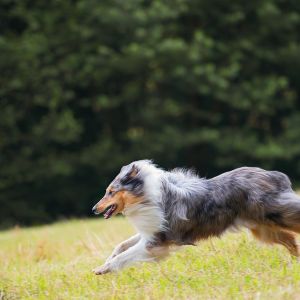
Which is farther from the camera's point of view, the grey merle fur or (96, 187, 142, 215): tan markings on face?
(96, 187, 142, 215): tan markings on face

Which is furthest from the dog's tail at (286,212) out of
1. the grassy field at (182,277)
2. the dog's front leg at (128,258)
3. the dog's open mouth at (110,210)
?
the dog's open mouth at (110,210)

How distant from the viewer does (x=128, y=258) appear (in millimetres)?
7629

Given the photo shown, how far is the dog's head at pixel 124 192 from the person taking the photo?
792 cm

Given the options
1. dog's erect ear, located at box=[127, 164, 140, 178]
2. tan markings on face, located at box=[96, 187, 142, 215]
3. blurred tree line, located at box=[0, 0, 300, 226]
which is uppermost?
dog's erect ear, located at box=[127, 164, 140, 178]

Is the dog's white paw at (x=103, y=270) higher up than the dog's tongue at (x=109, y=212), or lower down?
lower down

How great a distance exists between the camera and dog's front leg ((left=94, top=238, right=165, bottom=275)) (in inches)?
300

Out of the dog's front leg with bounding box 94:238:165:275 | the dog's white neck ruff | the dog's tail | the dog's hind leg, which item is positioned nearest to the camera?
the dog's tail

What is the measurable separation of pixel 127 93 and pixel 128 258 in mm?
18339

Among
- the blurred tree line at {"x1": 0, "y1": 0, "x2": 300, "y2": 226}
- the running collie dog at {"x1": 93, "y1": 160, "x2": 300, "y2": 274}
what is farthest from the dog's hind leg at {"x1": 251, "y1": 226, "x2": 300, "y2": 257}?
the blurred tree line at {"x1": 0, "y1": 0, "x2": 300, "y2": 226}

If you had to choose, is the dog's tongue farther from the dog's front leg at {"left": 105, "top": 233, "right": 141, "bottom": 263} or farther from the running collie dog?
the dog's front leg at {"left": 105, "top": 233, "right": 141, "bottom": 263}

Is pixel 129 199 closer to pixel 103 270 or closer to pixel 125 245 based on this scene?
pixel 125 245

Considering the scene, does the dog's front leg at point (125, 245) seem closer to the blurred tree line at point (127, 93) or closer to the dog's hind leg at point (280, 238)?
the dog's hind leg at point (280, 238)

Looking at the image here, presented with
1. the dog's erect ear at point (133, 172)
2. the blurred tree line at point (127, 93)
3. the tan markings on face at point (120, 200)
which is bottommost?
the blurred tree line at point (127, 93)

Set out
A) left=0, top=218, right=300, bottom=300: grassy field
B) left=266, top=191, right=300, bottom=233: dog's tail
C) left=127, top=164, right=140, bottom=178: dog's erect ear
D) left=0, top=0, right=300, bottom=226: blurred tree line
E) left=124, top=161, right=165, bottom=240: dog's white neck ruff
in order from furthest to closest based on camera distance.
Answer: left=0, top=0, right=300, bottom=226: blurred tree line → left=127, top=164, right=140, bottom=178: dog's erect ear → left=124, top=161, right=165, bottom=240: dog's white neck ruff → left=266, top=191, right=300, bottom=233: dog's tail → left=0, top=218, right=300, bottom=300: grassy field
